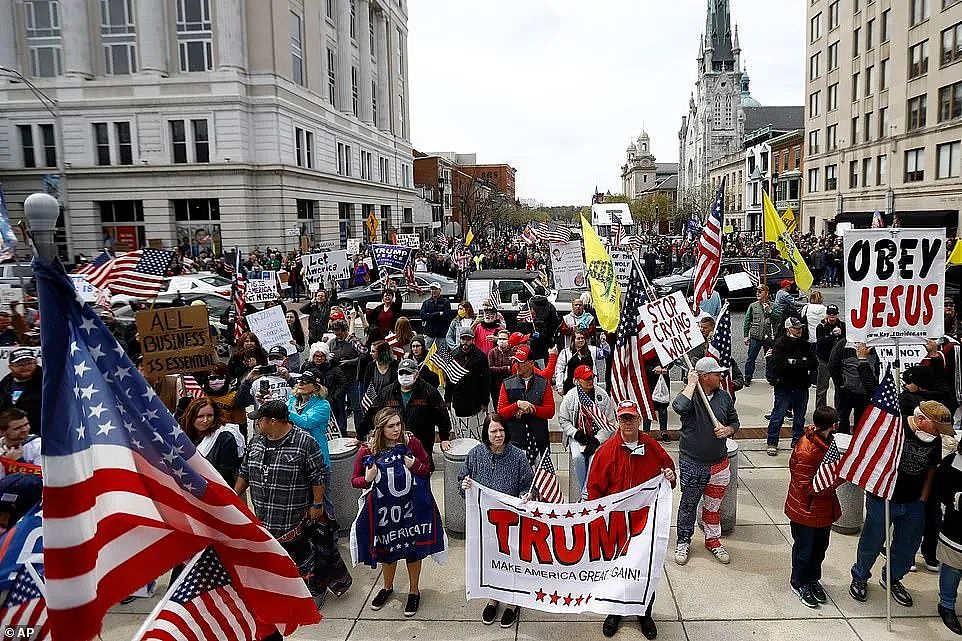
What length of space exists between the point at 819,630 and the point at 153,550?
16.1ft

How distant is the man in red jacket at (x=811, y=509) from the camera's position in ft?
18.4

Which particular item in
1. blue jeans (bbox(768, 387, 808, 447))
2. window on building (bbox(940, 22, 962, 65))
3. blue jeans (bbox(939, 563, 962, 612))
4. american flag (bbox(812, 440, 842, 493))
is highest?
window on building (bbox(940, 22, 962, 65))

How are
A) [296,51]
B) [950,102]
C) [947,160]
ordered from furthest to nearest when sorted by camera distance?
[296,51]
[947,160]
[950,102]

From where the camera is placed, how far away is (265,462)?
18.1ft

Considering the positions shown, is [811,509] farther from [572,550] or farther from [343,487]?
[343,487]

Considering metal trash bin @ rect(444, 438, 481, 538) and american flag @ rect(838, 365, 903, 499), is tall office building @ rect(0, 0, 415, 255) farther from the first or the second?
american flag @ rect(838, 365, 903, 499)

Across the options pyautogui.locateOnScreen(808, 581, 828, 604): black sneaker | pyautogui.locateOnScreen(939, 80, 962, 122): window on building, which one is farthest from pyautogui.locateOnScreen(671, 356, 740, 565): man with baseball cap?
pyautogui.locateOnScreen(939, 80, 962, 122): window on building

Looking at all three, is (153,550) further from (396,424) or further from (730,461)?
(730,461)

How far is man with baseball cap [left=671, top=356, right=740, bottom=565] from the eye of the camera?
20.9 ft

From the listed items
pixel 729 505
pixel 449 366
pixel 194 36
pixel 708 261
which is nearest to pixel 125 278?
pixel 449 366

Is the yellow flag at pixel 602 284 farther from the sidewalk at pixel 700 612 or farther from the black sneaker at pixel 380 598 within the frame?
the black sneaker at pixel 380 598

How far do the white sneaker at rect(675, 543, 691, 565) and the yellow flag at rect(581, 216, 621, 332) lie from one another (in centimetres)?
423

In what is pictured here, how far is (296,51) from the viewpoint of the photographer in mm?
42875

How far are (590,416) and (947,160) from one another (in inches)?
1605
